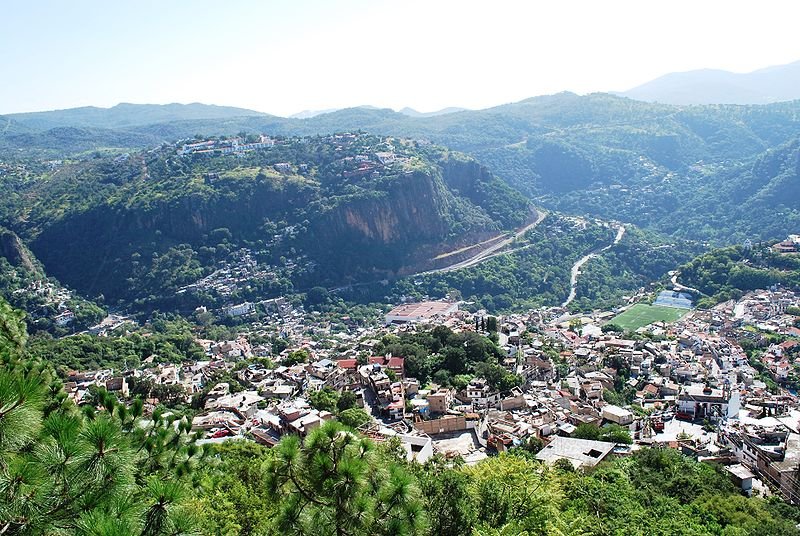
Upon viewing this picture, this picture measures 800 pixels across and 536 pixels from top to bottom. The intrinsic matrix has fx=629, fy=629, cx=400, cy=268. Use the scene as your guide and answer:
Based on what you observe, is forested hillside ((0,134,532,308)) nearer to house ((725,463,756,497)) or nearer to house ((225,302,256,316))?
house ((225,302,256,316))

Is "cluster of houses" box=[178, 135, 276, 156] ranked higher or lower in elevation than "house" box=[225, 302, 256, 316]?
higher

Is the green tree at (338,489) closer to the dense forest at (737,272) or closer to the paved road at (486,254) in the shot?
the dense forest at (737,272)

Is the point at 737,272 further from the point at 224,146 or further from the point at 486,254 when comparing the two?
the point at 224,146

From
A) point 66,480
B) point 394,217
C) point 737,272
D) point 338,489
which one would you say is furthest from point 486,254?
point 66,480

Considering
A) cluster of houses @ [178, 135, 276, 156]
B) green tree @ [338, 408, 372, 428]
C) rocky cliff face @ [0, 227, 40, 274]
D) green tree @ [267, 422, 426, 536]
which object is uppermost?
green tree @ [267, 422, 426, 536]

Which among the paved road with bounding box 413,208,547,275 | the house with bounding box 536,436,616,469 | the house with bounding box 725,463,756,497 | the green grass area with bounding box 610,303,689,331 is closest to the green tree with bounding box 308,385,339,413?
the house with bounding box 536,436,616,469
